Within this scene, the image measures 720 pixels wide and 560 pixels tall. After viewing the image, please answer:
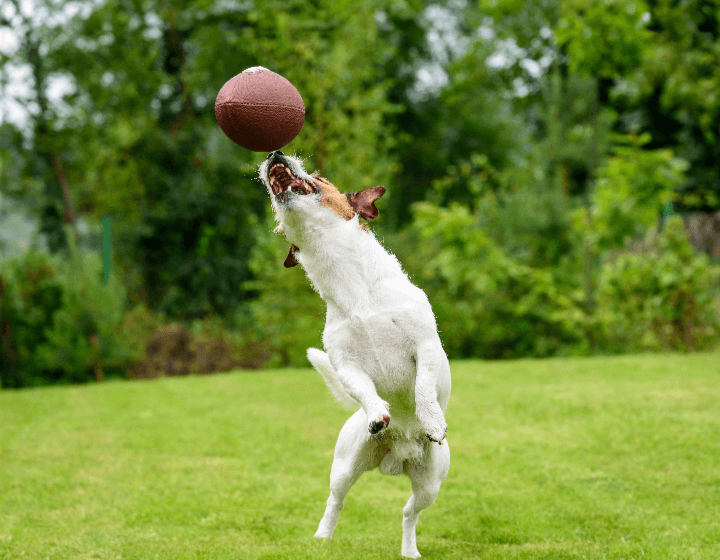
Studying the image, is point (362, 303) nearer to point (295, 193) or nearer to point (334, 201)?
point (334, 201)

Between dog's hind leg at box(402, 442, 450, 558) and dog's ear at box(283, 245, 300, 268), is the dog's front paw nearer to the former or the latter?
dog's hind leg at box(402, 442, 450, 558)

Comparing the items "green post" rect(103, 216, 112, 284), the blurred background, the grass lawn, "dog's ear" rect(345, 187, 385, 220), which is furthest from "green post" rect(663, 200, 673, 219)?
"dog's ear" rect(345, 187, 385, 220)

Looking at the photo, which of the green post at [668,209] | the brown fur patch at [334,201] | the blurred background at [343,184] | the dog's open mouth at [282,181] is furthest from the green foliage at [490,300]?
the dog's open mouth at [282,181]

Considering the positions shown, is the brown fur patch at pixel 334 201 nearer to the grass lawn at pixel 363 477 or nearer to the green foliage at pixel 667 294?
the grass lawn at pixel 363 477

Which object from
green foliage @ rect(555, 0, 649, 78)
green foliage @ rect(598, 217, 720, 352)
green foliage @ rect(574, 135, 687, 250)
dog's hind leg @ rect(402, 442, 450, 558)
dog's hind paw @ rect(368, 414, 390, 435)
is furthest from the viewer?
green foliage @ rect(555, 0, 649, 78)

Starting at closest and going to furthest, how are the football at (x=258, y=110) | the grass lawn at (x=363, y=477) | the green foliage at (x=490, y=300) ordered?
the football at (x=258, y=110) < the grass lawn at (x=363, y=477) < the green foliage at (x=490, y=300)

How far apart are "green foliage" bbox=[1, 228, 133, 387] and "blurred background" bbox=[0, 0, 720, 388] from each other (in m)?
0.03

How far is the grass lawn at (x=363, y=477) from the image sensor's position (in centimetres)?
463

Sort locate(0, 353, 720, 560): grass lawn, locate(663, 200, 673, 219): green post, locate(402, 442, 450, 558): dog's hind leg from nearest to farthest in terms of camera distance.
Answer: locate(402, 442, 450, 558): dog's hind leg → locate(0, 353, 720, 560): grass lawn → locate(663, 200, 673, 219): green post

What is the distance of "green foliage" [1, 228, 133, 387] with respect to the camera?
39.0ft

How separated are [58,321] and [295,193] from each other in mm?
9597

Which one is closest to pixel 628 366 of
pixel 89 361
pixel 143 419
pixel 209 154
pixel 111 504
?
pixel 143 419

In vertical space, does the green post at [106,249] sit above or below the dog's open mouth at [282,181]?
below

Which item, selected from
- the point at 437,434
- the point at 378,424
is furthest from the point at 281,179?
the point at 437,434
